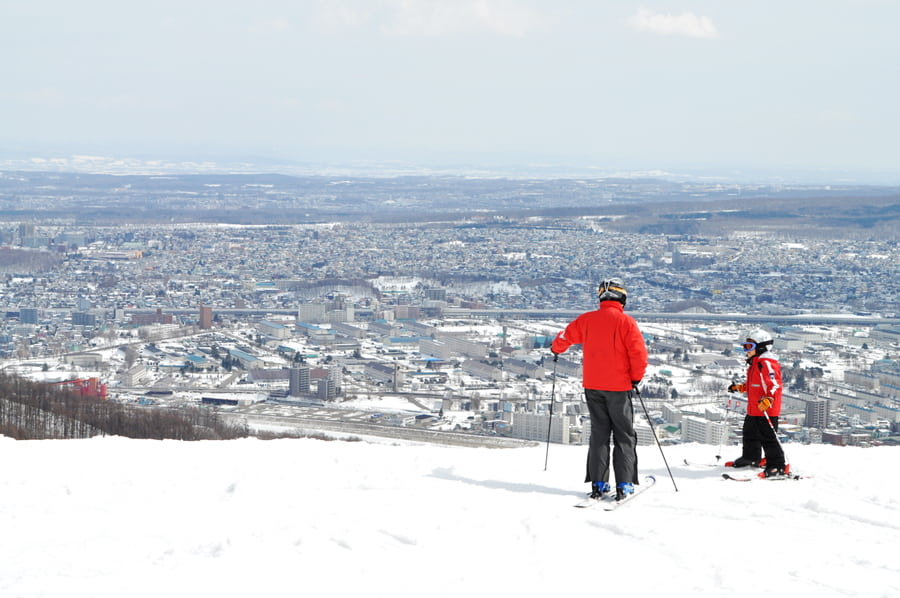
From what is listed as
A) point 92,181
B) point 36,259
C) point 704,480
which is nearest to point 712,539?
point 704,480

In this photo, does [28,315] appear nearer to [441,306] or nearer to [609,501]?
[441,306]

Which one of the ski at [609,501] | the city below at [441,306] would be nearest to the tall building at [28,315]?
the city below at [441,306]

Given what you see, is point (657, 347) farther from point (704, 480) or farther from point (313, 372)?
point (704, 480)

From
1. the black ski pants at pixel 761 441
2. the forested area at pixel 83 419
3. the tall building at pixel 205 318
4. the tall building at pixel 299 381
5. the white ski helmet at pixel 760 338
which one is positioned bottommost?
the tall building at pixel 205 318

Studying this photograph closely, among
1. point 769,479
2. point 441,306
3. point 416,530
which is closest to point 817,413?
point 769,479

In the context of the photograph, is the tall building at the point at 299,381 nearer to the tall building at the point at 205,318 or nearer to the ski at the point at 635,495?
the tall building at the point at 205,318

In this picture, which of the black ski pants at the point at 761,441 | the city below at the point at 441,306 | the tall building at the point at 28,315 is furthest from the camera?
the tall building at the point at 28,315

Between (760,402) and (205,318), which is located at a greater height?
(760,402)
